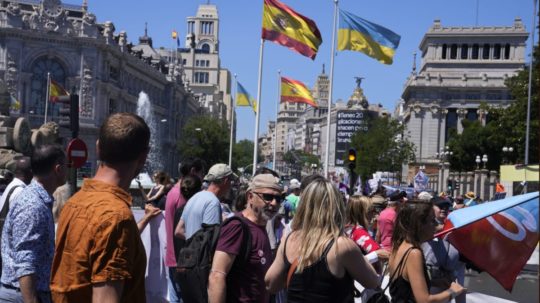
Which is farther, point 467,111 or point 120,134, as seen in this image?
point 467,111

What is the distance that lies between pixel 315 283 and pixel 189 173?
203 inches

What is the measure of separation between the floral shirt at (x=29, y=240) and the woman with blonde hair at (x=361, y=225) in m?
3.06

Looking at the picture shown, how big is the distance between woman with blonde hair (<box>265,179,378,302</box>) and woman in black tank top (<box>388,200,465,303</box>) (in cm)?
72

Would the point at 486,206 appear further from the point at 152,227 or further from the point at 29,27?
the point at 29,27

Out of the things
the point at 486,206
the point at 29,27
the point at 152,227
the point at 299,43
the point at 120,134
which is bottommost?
the point at 152,227

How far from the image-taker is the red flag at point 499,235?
15.9 ft

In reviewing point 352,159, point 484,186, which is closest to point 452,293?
point 352,159

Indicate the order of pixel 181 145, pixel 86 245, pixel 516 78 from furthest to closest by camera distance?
pixel 181 145, pixel 516 78, pixel 86 245

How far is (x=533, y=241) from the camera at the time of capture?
4.91 meters

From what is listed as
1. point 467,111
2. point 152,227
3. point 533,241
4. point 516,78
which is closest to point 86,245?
point 533,241

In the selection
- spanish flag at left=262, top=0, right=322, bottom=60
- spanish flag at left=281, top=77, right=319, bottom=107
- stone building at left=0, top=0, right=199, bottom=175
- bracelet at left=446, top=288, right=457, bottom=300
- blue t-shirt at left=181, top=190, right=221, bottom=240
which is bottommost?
bracelet at left=446, top=288, right=457, bottom=300

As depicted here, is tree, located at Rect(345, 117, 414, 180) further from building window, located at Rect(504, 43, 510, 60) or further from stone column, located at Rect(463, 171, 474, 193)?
building window, located at Rect(504, 43, 510, 60)

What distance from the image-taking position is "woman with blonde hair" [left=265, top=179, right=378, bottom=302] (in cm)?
496

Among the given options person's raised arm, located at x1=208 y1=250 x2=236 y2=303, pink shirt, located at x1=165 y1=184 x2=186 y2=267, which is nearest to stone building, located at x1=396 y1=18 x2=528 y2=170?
pink shirt, located at x1=165 y1=184 x2=186 y2=267
